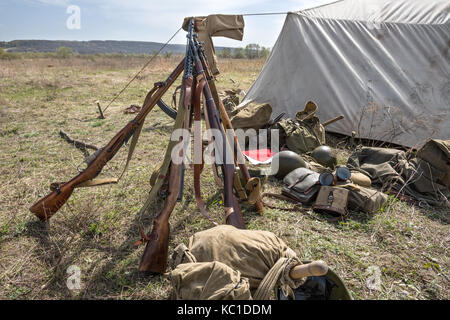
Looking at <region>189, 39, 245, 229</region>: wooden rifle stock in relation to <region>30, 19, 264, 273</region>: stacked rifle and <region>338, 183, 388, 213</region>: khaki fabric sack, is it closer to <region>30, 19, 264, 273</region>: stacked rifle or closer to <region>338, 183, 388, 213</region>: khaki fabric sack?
<region>30, 19, 264, 273</region>: stacked rifle

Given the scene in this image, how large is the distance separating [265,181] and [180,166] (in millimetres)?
2063

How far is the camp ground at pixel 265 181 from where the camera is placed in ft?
7.62

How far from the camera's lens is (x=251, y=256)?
182 centimetres

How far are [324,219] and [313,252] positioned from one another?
715 millimetres

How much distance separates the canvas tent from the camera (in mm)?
5480

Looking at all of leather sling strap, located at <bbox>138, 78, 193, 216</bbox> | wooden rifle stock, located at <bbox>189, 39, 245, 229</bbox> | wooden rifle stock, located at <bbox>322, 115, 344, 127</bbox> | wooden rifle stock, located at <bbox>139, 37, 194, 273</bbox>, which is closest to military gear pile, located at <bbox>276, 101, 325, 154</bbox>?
wooden rifle stock, located at <bbox>322, 115, 344, 127</bbox>

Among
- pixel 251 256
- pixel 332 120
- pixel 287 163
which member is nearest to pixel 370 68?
pixel 332 120

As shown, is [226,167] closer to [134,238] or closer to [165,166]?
[165,166]

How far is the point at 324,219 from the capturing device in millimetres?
3422

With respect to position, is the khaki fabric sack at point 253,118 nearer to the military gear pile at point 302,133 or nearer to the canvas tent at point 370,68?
the military gear pile at point 302,133

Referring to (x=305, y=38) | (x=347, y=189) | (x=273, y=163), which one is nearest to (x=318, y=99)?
(x=305, y=38)

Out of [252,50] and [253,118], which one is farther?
[252,50]

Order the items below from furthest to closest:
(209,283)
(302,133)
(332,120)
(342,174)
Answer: (332,120) < (302,133) < (342,174) < (209,283)

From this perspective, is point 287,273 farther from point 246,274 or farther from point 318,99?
point 318,99
